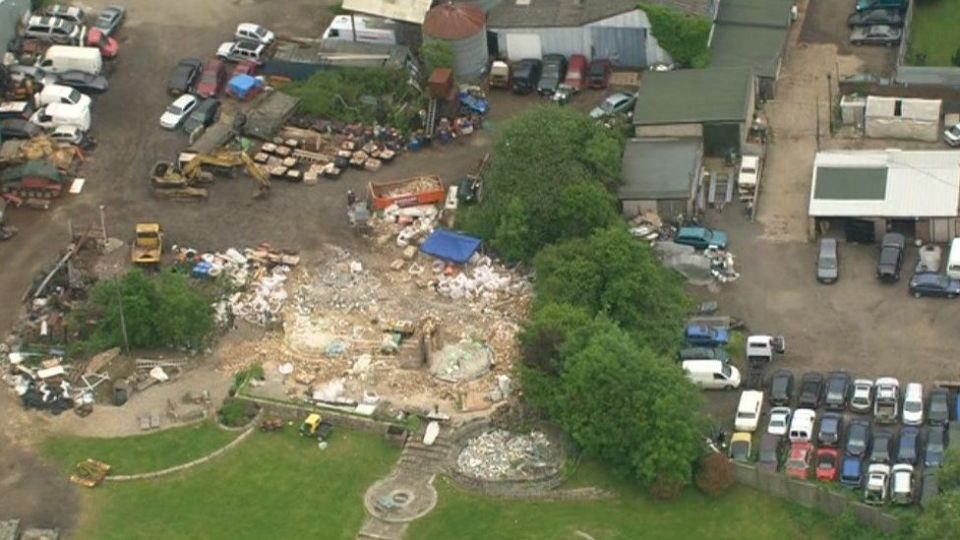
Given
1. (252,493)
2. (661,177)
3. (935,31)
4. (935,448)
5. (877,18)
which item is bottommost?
(252,493)

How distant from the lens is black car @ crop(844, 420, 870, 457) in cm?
9819

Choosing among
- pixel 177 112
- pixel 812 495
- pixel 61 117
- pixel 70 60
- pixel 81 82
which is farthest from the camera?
pixel 70 60

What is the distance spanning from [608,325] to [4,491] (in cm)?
2658

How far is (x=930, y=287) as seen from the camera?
4222 inches

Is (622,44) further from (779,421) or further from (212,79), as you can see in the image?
(779,421)

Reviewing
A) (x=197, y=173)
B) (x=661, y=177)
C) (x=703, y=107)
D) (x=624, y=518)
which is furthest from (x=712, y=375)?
(x=197, y=173)

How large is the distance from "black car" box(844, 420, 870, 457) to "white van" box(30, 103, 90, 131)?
145ft

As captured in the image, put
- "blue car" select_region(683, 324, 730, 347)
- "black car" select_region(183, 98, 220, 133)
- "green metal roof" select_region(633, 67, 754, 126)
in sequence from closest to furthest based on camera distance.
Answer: "blue car" select_region(683, 324, 730, 347) < "green metal roof" select_region(633, 67, 754, 126) < "black car" select_region(183, 98, 220, 133)

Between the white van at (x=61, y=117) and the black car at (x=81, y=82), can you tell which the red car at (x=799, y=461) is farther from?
the black car at (x=81, y=82)

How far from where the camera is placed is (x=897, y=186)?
11212 centimetres

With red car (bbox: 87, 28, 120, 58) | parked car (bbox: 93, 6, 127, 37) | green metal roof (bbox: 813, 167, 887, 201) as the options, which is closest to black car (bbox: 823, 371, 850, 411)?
green metal roof (bbox: 813, 167, 887, 201)

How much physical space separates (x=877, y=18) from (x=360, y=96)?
28399 millimetres

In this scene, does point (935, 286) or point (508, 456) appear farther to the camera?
point (935, 286)

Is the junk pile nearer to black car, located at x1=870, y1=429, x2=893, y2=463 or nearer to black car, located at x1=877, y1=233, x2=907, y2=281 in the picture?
black car, located at x1=870, y1=429, x2=893, y2=463
